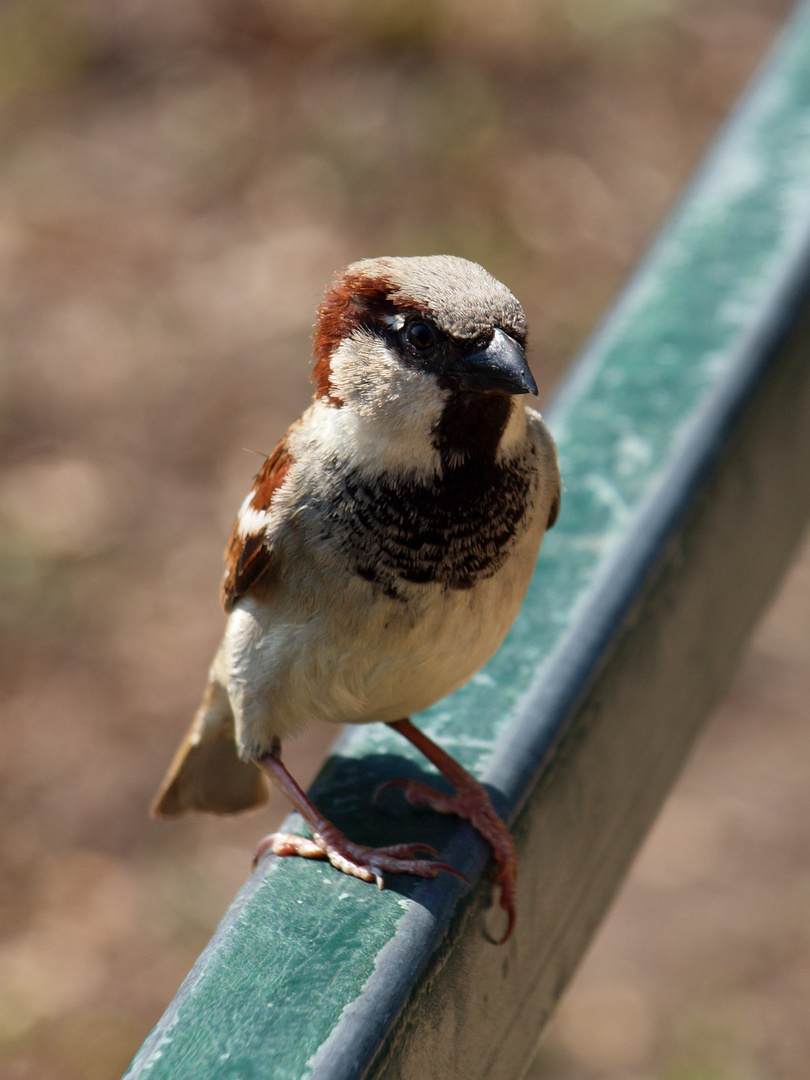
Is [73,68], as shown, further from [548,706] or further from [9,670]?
[548,706]

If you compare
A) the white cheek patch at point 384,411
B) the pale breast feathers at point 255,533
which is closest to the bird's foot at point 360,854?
the pale breast feathers at point 255,533

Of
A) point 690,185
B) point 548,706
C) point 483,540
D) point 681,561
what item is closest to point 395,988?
point 548,706

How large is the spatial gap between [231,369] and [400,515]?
3.15 meters

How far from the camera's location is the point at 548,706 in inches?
75.5

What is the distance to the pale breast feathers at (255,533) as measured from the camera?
2080mm

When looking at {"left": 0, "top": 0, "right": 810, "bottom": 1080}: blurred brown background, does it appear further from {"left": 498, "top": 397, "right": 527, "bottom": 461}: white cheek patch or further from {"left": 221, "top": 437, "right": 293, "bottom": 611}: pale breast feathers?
{"left": 498, "top": 397, "right": 527, "bottom": 461}: white cheek patch

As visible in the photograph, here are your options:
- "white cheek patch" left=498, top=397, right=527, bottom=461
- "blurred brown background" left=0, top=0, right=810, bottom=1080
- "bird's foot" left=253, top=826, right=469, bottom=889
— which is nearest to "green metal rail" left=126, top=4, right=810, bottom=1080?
"bird's foot" left=253, top=826, right=469, bottom=889

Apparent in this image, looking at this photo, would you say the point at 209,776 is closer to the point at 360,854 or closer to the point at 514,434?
the point at 360,854

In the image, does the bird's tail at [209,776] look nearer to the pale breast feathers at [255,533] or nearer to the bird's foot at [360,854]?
the pale breast feathers at [255,533]

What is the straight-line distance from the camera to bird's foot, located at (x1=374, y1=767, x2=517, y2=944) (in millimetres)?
1815

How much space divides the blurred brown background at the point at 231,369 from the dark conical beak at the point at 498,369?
6.73 feet

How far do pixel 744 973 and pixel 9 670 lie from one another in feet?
7.49

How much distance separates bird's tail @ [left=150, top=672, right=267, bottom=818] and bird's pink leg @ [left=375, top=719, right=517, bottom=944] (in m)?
0.50

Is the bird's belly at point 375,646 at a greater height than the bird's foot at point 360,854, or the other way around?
the bird's belly at point 375,646
